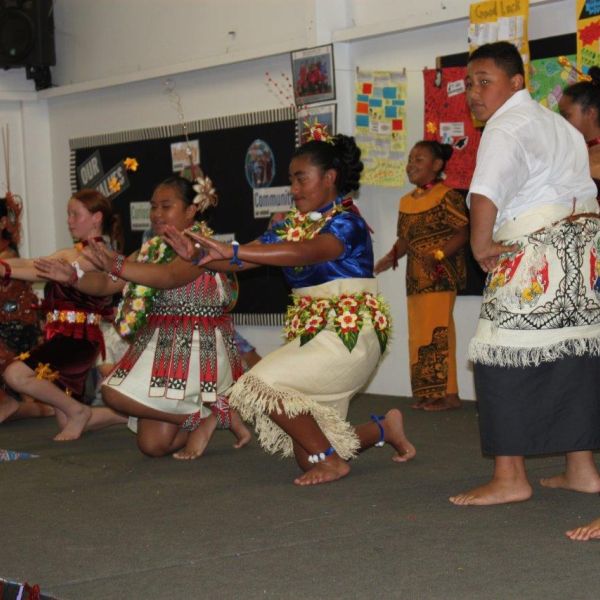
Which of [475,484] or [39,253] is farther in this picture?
[39,253]

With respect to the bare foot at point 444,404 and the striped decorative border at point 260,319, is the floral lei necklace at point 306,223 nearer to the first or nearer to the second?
the bare foot at point 444,404

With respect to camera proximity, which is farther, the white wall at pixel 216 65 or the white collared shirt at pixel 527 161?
the white wall at pixel 216 65

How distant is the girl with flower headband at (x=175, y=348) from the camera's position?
5.09m

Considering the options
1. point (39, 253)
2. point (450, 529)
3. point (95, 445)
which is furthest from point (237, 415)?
point (39, 253)

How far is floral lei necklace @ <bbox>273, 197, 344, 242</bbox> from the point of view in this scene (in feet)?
Result: 15.1

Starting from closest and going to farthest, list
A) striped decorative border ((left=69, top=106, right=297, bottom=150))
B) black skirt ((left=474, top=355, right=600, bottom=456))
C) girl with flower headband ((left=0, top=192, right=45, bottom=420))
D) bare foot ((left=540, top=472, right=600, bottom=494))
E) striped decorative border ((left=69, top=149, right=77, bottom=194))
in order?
black skirt ((left=474, top=355, right=600, bottom=456)), bare foot ((left=540, top=472, right=600, bottom=494)), girl with flower headband ((left=0, top=192, right=45, bottom=420)), striped decorative border ((left=69, top=106, right=297, bottom=150)), striped decorative border ((left=69, top=149, right=77, bottom=194))

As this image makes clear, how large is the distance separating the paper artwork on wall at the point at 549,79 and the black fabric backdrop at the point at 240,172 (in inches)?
80.1

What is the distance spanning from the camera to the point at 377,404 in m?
7.24

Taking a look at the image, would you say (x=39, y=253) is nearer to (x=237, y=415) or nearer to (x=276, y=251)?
(x=237, y=415)

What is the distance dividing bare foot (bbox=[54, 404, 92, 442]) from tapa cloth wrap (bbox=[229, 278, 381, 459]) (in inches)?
63.8

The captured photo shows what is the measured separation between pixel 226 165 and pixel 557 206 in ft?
16.2

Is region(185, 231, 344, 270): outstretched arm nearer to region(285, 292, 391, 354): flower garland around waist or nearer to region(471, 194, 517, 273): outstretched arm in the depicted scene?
region(285, 292, 391, 354): flower garland around waist

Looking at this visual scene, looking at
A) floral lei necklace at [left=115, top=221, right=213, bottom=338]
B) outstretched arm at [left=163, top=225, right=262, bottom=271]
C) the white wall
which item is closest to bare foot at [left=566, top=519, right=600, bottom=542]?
outstretched arm at [left=163, top=225, right=262, bottom=271]

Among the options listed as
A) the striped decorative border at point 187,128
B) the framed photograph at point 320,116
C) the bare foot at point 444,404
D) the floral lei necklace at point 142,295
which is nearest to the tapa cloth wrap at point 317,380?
the floral lei necklace at point 142,295
